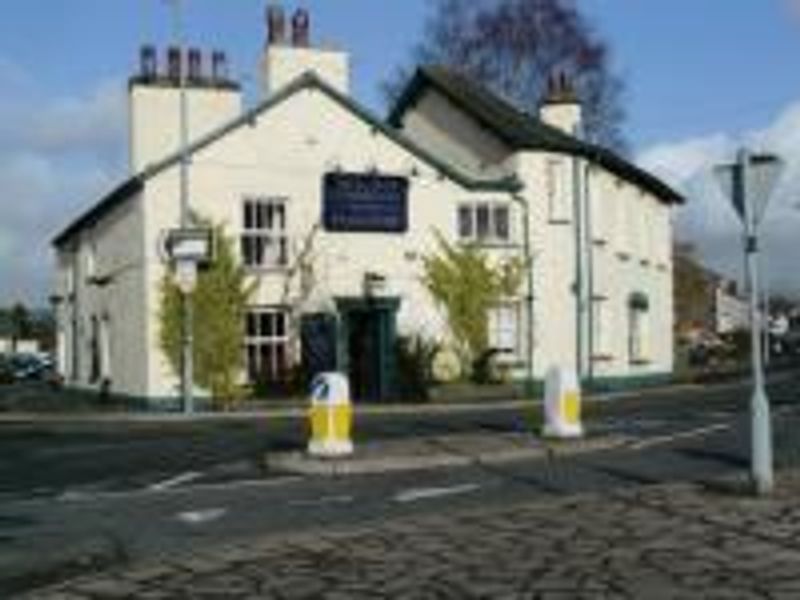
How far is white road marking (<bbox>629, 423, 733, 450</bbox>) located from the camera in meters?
25.4

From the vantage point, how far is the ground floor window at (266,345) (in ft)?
143

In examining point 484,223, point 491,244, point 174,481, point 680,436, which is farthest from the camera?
point 484,223

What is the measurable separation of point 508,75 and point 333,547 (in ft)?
169

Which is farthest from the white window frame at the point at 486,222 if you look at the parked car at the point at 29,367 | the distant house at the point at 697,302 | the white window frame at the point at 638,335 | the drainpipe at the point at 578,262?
the distant house at the point at 697,302

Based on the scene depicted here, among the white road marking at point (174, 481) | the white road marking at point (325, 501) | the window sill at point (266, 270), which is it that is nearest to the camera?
the white road marking at point (325, 501)

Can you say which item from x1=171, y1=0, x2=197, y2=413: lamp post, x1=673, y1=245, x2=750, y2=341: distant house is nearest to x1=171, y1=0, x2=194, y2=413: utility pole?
x1=171, y1=0, x2=197, y2=413: lamp post

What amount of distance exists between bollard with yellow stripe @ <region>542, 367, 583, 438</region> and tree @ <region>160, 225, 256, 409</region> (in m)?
17.2

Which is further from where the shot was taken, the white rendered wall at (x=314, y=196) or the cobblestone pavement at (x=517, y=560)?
the white rendered wall at (x=314, y=196)

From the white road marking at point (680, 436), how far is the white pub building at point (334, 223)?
55.0 feet

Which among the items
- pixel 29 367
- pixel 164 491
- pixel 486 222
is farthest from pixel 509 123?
pixel 164 491

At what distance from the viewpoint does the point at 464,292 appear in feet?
154

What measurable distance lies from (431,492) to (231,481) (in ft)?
10.5

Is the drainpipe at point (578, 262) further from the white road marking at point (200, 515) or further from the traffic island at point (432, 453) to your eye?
the white road marking at point (200, 515)

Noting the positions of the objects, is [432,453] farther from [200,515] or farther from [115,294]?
[115,294]
